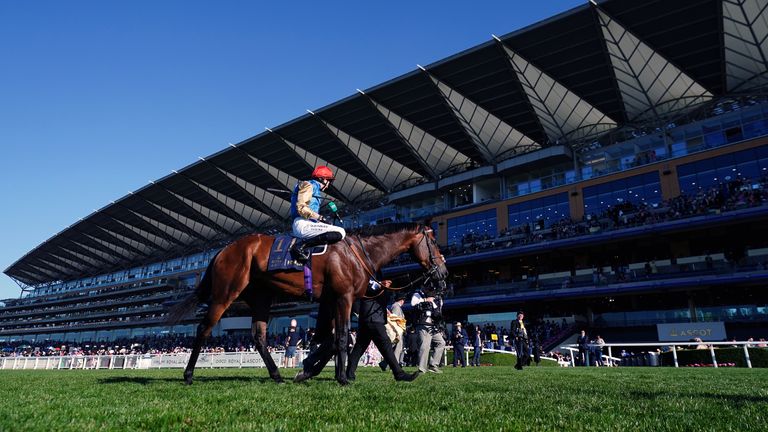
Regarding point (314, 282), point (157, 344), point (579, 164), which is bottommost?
point (314, 282)

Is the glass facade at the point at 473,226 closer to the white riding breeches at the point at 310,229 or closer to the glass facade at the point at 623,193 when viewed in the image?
the glass facade at the point at 623,193

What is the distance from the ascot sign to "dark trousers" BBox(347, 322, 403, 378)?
31925mm

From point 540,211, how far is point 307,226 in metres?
41.5

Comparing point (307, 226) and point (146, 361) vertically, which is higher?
point (307, 226)

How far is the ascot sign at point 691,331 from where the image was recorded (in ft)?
103

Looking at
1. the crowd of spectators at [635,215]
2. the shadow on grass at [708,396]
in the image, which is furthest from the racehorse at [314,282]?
the crowd of spectators at [635,215]

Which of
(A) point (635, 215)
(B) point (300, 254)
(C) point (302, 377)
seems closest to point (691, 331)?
(A) point (635, 215)

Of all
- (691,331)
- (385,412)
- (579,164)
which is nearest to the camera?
(385,412)

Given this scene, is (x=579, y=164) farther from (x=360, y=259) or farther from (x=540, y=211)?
(x=360, y=259)

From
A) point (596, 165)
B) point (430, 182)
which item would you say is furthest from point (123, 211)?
point (596, 165)

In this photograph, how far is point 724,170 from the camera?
36719 mm

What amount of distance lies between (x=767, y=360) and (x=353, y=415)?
69.4 feet

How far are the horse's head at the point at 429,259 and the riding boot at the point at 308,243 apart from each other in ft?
5.16

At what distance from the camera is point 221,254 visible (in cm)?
744
